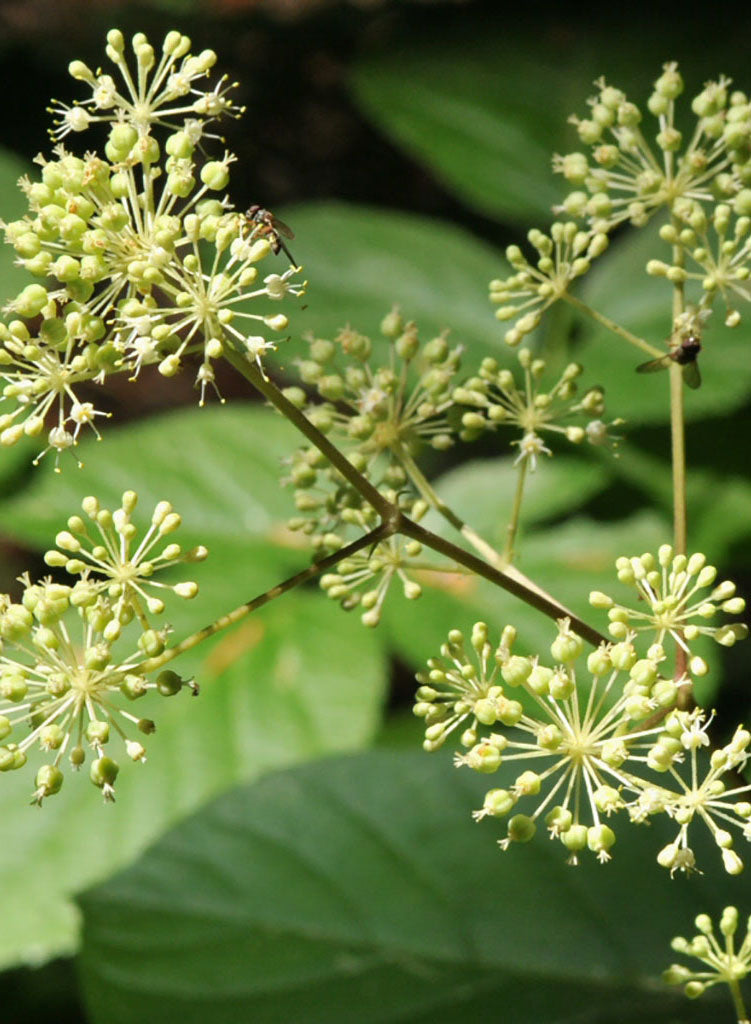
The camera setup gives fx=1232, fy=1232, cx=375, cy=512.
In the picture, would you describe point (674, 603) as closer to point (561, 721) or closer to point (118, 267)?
point (561, 721)

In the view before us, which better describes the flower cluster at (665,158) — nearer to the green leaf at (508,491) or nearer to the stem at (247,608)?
the stem at (247,608)

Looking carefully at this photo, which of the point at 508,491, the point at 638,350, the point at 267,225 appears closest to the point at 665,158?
the point at 267,225

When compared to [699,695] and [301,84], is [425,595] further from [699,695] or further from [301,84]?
[301,84]

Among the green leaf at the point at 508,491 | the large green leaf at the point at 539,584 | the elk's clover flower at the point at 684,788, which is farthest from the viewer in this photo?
the green leaf at the point at 508,491

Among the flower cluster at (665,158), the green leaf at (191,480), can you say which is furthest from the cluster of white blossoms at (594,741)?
the green leaf at (191,480)

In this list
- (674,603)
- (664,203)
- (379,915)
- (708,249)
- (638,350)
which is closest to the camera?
(674,603)

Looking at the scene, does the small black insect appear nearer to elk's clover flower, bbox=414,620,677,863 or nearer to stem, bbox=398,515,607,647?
stem, bbox=398,515,607,647
